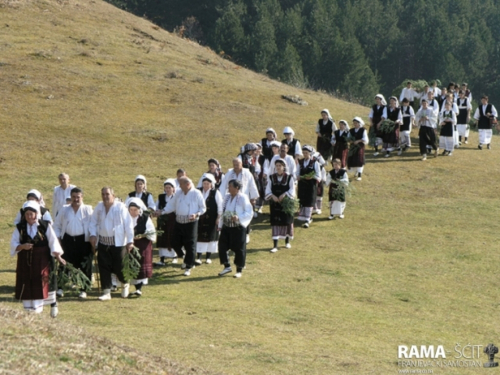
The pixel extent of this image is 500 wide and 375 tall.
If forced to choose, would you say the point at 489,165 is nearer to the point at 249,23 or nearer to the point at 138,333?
the point at 138,333

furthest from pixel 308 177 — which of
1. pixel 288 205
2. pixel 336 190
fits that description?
pixel 288 205

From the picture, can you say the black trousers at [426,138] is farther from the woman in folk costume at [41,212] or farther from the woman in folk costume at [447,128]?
the woman in folk costume at [41,212]

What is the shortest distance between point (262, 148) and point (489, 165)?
9267 mm

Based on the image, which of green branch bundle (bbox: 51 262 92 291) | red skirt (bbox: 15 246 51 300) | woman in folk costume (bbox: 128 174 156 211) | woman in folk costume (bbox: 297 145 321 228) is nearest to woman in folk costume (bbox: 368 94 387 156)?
woman in folk costume (bbox: 297 145 321 228)

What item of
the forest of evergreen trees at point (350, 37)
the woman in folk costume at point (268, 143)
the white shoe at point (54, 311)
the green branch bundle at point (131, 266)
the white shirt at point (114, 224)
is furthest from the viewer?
the forest of evergreen trees at point (350, 37)

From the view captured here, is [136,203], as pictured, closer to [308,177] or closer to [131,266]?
[131,266]

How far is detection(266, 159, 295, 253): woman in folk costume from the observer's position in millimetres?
17609

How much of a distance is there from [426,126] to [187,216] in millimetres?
13119

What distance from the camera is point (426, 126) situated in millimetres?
26688

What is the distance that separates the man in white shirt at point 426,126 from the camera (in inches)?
1046

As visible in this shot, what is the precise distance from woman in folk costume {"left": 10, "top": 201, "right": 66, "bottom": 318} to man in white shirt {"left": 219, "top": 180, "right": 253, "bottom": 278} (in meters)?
3.81

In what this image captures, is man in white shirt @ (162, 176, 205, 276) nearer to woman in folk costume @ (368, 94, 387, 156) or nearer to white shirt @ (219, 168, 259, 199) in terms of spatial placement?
white shirt @ (219, 168, 259, 199)

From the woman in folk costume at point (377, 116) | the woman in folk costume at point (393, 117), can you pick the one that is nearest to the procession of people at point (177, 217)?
the woman in folk costume at point (377, 116)

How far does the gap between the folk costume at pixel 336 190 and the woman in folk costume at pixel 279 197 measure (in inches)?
105
